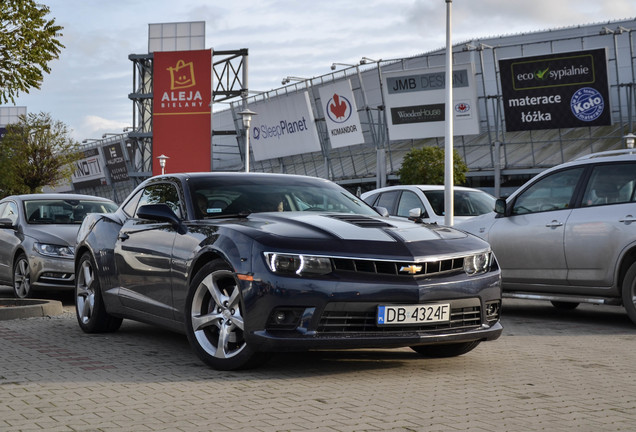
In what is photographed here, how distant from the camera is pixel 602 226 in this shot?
9.45 metres

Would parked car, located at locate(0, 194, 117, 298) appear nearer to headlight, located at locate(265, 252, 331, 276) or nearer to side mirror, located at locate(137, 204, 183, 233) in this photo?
side mirror, located at locate(137, 204, 183, 233)

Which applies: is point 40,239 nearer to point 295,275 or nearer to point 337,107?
point 295,275

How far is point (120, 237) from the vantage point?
25.6 ft

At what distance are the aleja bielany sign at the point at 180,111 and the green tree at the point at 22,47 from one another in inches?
1565

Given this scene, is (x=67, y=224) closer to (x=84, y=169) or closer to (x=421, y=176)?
(x=421, y=176)

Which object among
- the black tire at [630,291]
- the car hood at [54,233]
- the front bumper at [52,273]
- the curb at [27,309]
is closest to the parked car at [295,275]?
the curb at [27,309]

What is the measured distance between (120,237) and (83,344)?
94cm

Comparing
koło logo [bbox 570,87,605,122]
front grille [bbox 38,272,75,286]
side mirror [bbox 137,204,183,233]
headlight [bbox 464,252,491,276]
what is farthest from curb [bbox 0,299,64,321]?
koło logo [bbox 570,87,605,122]

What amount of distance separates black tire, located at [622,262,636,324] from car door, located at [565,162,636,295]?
188 mm

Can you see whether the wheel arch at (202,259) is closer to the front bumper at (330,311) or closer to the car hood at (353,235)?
the car hood at (353,235)

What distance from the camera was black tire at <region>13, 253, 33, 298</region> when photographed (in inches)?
483

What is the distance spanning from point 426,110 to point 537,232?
40412 millimetres

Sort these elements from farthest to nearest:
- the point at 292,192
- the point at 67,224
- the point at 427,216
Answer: the point at 427,216 → the point at 67,224 → the point at 292,192

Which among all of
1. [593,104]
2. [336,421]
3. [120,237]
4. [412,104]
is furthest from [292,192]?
[412,104]
